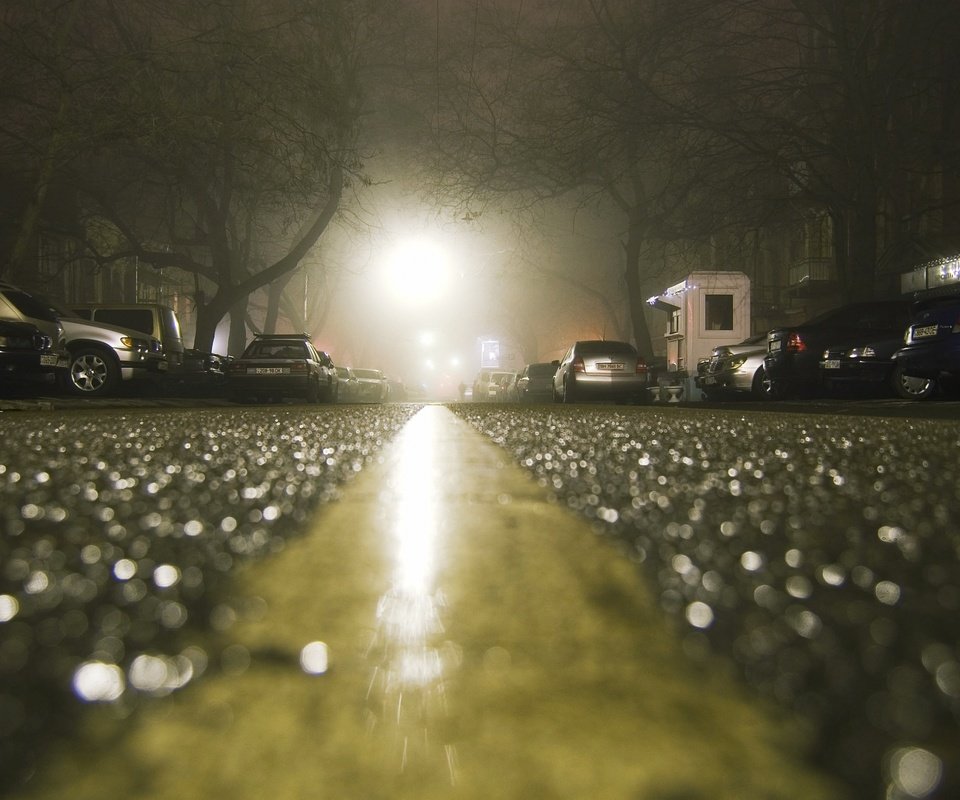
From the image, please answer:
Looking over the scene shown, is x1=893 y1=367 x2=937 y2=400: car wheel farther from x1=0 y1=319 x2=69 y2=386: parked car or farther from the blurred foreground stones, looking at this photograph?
x1=0 y1=319 x2=69 y2=386: parked car

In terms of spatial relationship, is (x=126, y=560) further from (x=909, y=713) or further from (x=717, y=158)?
(x=717, y=158)

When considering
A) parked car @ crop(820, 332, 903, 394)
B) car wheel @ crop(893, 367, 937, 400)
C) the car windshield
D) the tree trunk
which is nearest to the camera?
car wheel @ crop(893, 367, 937, 400)

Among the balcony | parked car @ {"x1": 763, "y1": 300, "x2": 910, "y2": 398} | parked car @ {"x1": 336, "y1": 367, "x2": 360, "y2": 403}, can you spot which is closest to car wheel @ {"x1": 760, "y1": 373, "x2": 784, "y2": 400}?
parked car @ {"x1": 763, "y1": 300, "x2": 910, "y2": 398}

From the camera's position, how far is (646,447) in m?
4.16

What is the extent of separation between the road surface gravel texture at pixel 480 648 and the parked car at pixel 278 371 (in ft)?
62.2

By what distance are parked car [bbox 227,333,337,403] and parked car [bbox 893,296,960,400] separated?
14097mm

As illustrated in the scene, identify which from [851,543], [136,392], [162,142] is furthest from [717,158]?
[851,543]

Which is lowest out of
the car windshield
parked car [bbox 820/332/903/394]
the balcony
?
parked car [bbox 820/332/903/394]

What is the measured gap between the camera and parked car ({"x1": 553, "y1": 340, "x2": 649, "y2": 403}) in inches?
874

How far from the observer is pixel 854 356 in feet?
50.2

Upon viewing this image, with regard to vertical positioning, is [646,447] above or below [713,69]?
below

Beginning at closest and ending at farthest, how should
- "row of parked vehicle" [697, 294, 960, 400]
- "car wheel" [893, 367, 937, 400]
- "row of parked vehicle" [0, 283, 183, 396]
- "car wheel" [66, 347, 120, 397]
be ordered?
"row of parked vehicle" [697, 294, 960, 400]
"row of parked vehicle" [0, 283, 183, 396]
"car wheel" [893, 367, 937, 400]
"car wheel" [66, 347, 120, 397]

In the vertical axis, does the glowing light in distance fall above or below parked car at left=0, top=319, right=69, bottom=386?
above

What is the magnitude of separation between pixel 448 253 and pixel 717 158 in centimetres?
3802
